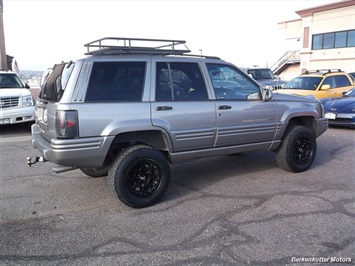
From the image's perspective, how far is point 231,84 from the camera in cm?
492

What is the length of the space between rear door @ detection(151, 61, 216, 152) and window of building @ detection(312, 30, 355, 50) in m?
31.3

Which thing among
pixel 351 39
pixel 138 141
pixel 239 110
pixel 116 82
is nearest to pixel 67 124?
pixel 116 82

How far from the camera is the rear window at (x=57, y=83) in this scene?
3859mm

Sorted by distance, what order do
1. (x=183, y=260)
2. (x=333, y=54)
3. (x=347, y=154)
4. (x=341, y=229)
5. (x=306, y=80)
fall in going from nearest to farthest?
(x=183, y=260) < (x=341, y=229) < (x=347, y=154) < (x=306, y=80) < (x=333, y=54)

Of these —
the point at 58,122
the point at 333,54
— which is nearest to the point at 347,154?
the point at 58,122

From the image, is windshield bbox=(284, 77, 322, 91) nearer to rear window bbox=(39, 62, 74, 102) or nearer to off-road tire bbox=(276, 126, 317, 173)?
off-road tire bbox=(276, 126, 317, 173)

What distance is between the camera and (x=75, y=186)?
16.0 feet

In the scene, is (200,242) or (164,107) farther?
(164,107)

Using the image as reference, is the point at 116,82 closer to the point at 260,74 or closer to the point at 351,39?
the point at 260,74

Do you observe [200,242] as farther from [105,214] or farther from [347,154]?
[347,154]

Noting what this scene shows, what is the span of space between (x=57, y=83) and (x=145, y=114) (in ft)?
3.94

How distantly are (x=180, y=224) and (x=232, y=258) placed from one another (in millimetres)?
841

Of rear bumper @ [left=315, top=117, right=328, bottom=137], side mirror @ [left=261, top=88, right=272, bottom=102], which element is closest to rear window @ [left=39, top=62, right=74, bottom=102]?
side mirror @ [left=261, top=88, right=272, bottom=102]

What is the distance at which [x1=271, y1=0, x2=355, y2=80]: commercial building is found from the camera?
30328 millimetres
